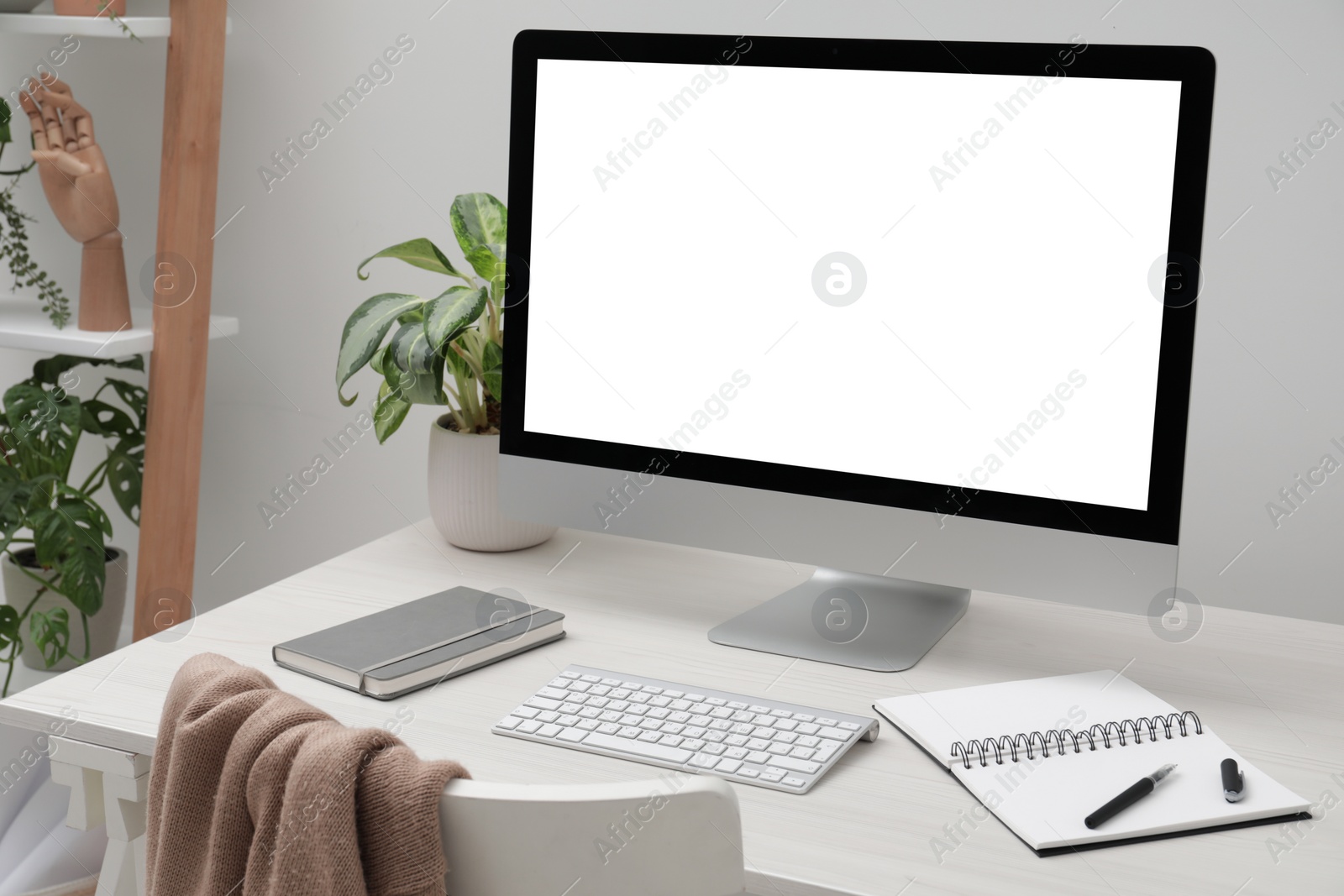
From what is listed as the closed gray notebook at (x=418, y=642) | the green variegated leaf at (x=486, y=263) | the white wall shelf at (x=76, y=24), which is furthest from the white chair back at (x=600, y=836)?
the white wall shelf at (x=76, y=24)

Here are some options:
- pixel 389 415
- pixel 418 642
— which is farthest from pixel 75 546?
pixel 418 642

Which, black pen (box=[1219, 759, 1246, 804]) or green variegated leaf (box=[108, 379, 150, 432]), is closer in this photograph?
black pen (box=[1219, 759, 1246, 804])

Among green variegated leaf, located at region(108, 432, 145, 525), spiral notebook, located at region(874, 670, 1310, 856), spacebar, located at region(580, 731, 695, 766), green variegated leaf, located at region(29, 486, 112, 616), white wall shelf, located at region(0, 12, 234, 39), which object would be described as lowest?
green variegated leaf, located at region(29, 486, 112, 616)

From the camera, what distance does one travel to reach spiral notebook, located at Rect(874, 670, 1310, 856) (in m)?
0.83

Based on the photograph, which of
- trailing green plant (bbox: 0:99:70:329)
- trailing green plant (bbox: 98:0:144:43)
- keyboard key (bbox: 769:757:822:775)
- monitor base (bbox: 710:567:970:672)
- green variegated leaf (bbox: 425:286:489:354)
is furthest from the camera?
trailing green plant (bbox: 0:99:70:329)

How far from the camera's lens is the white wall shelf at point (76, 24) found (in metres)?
1.71

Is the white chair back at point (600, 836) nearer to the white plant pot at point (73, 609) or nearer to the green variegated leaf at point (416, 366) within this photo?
the green variegated leaf at point (416, 366)

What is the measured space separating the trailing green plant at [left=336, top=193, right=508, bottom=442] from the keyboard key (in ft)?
1.95

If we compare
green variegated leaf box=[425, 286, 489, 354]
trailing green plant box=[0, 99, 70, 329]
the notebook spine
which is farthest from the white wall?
the notebook spine

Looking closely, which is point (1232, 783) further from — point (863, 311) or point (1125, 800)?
point (863, 311)

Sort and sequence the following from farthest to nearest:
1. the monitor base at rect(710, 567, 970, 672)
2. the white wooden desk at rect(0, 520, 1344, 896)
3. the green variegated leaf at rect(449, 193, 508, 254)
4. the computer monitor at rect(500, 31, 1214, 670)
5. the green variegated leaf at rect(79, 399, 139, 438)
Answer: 1. the green variegated leaf at rect(79, 399, 139, 438)
2. the green variegated leaf at rect(449, 193, 508, 254)
3. the monitor base at rect(710, 567, 970, 672)
4. the computer monitor at rect(500, 31, 1214, 670)
5. the white wooden desk at rect(0, 520, 1344, 896)

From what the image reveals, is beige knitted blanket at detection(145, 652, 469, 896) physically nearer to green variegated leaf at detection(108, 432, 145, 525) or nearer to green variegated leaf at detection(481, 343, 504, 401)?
green variegated leaf at detection(481, 343, 504, 401)

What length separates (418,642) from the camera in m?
1.08

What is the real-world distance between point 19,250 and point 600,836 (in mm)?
1822
